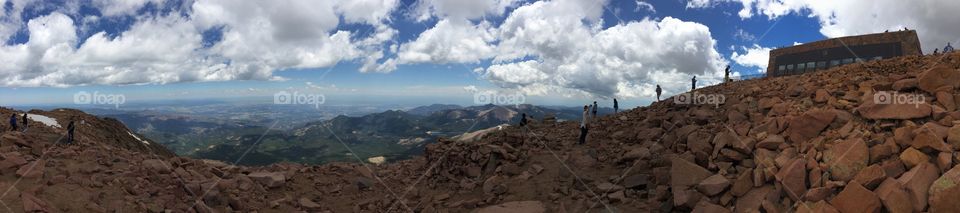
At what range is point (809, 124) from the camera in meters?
14.5

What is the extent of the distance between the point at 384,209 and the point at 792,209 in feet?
52.1

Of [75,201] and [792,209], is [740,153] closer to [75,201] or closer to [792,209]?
[792,209]

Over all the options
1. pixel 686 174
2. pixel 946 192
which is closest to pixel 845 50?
pixel 686 174

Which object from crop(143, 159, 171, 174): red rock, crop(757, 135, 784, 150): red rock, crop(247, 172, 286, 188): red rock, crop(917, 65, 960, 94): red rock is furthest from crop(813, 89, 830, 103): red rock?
crop(143, 159, 171, 174): red rock

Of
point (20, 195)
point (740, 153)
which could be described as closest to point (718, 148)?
point (740, 153)

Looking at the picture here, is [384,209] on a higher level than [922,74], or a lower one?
lower

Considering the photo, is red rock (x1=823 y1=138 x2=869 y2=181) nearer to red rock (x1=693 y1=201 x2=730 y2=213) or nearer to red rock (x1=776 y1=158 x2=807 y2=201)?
red rock (x1=776 y1=158 x2=807 y2=201)

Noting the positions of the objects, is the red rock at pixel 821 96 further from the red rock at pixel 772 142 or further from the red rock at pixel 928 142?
the red rock at pixel 928 142

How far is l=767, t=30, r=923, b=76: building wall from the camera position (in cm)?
3847

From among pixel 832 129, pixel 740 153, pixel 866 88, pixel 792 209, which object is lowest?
pixel 792 209

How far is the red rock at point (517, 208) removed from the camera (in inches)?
630

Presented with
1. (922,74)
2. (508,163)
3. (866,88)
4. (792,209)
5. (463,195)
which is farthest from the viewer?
(508,163)

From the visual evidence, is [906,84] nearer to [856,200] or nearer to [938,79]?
[938,79]

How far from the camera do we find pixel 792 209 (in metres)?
11.1
